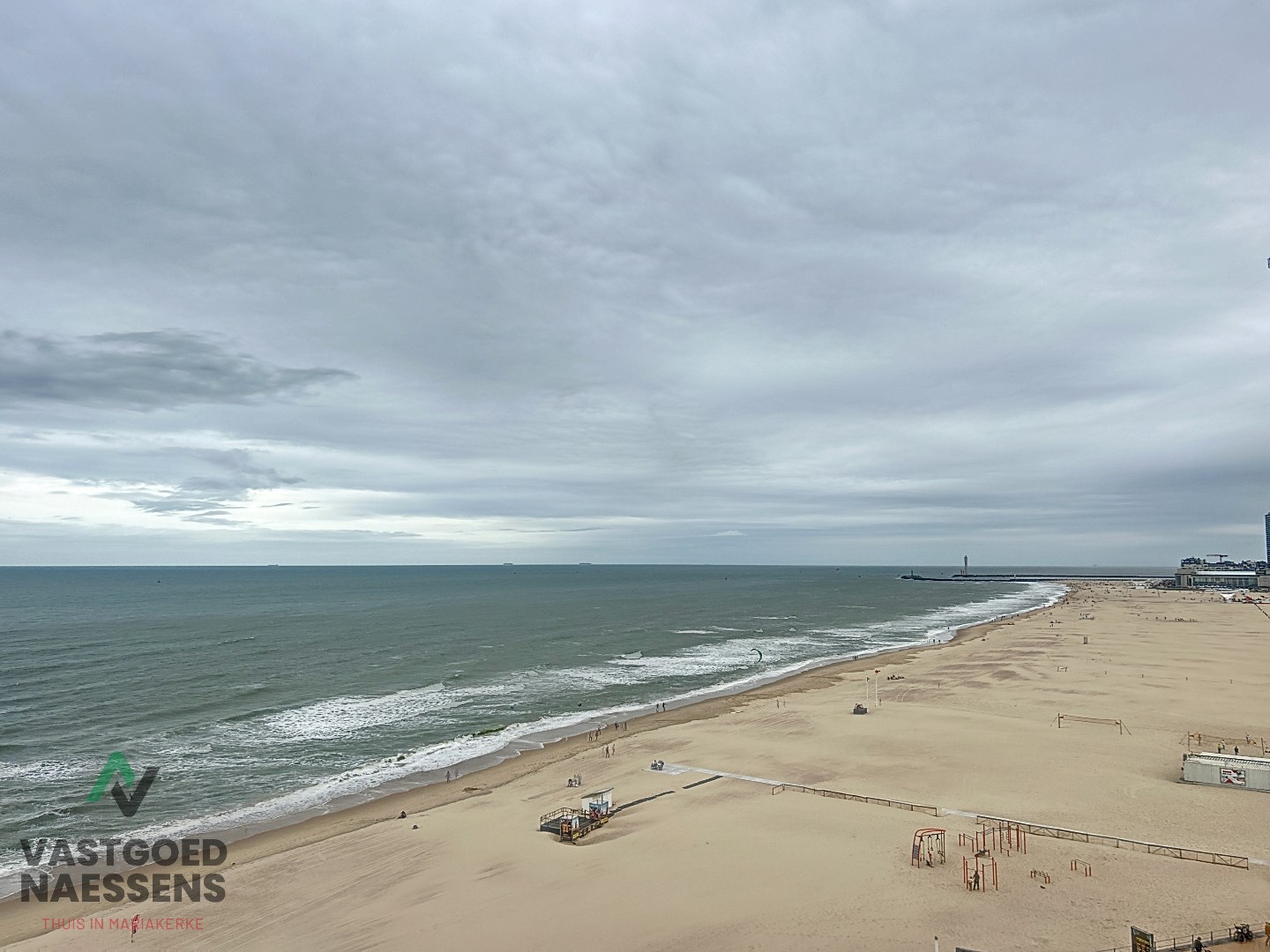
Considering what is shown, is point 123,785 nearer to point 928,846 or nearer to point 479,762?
point 479,762

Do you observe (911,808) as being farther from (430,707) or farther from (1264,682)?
(1264,682)

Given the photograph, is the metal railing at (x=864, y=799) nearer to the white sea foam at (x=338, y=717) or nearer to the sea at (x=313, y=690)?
the sea at (x=313, y=690)

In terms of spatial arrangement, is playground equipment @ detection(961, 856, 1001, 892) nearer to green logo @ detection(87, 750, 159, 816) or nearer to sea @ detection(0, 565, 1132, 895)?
sea @ detection(0, 565, 1132, 895)

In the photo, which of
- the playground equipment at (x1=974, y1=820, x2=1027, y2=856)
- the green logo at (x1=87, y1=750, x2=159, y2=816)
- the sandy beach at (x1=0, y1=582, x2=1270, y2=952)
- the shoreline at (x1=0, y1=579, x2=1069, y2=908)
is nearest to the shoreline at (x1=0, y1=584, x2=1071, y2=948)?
the shoreline at (x1=0, y1=579, x2=1069, y2=908)

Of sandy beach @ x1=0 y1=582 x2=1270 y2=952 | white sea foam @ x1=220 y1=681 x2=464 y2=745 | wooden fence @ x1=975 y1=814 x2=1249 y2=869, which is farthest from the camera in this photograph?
white sea foam @ x1=220 y1=681 x2=464 y2=745

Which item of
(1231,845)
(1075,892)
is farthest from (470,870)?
(1231,845)

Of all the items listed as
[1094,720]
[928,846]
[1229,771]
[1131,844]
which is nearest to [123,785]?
[928,846]
